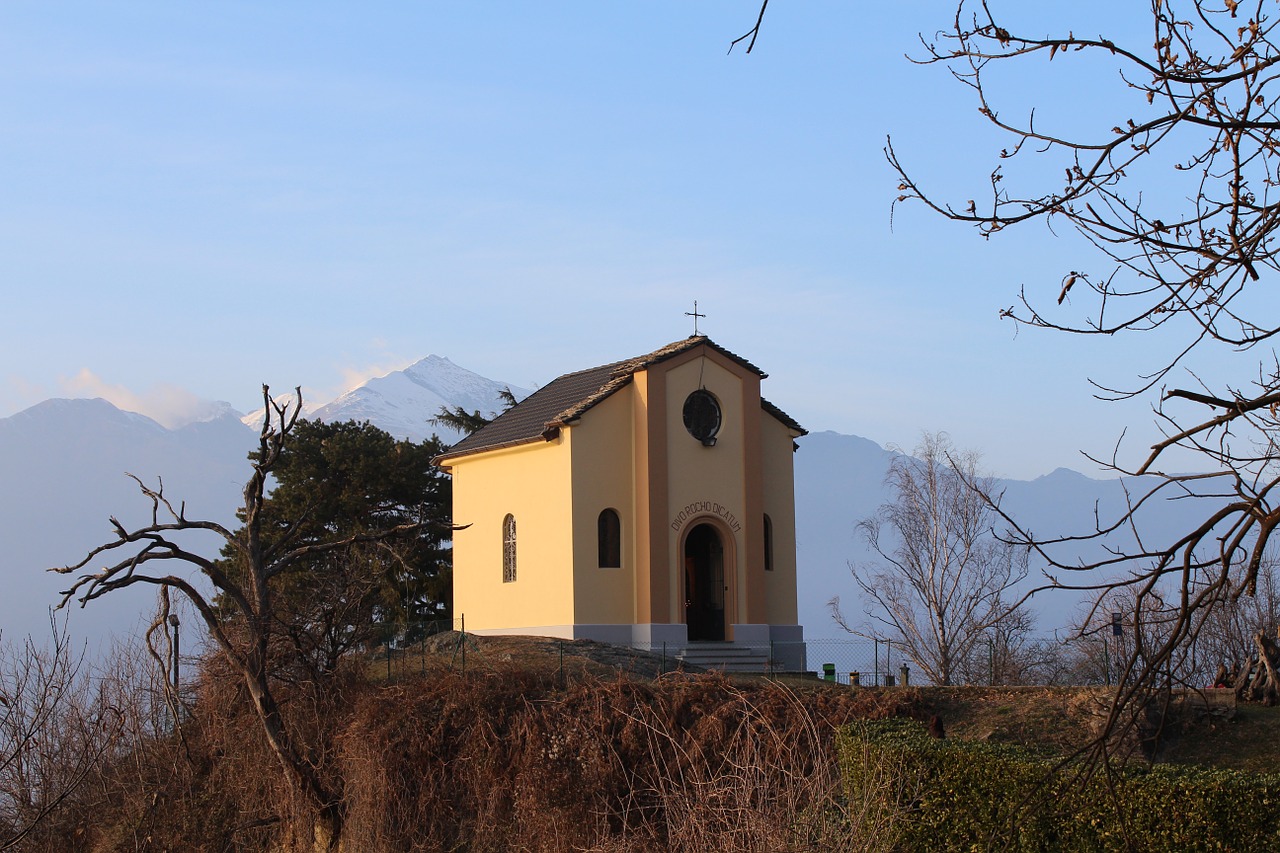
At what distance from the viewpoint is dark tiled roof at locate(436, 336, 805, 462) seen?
3105cm

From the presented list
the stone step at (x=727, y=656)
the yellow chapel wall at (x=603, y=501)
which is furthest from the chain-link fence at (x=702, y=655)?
the yellow chapel wall at (x=603, y=501)

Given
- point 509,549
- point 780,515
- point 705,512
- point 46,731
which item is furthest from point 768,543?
point 46,731

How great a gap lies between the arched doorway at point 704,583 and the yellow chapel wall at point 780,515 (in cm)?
135

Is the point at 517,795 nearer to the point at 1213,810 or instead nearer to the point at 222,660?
the point at 222,660

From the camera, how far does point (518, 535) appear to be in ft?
105

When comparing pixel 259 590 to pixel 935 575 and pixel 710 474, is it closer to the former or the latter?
pixel 710 474

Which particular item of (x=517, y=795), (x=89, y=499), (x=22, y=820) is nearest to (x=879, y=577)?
(x=517, y=795)

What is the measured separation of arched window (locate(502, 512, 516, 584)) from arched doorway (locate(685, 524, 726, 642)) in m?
4.45

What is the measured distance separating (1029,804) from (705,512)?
2172cm

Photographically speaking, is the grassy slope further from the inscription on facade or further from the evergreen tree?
the evergreen tree

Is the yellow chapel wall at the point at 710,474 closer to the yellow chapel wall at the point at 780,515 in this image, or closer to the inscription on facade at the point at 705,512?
the inscription on facade at the point at 705,512

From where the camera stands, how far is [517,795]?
66.2 ft

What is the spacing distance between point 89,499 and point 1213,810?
19728 centimetres

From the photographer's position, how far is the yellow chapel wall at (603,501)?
29953 millimetres
